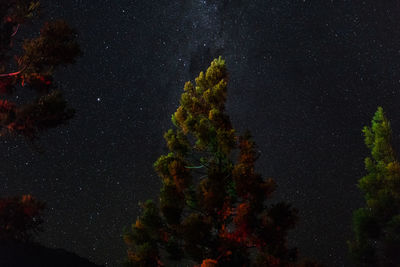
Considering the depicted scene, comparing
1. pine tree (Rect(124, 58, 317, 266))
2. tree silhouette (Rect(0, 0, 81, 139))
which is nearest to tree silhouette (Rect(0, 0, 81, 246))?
tree silhouette (Rect(0, 0, 81, 139))

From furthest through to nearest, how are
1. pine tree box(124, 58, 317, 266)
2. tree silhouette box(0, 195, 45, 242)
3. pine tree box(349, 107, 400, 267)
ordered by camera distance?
pine tree box(349, 107, 400, 267) < pine tree box(124, 58, 317, 266) < tree silhouette box(0, 195, 45, 242)

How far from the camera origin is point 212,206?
12719 millimetres

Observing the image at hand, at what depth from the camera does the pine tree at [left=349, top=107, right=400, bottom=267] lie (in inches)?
811

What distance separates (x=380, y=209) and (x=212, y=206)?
1313 centimetres

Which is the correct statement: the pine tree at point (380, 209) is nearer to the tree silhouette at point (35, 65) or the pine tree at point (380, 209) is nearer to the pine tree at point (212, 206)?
the pine tree at point (212, 206)

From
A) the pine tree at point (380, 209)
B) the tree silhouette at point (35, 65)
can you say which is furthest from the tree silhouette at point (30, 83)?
the pine tree at point (380, 209)

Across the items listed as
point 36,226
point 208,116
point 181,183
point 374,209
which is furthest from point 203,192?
point 374,209

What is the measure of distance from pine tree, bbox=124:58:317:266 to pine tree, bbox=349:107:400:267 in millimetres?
10482

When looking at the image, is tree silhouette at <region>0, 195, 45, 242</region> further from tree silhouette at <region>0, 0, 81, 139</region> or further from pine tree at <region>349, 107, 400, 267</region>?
pine tree at <region>349, 107, 400, 267</region>

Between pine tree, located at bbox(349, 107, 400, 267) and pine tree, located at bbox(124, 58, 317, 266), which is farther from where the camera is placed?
pine tree, located at bbox(349, 107, 400, 267)

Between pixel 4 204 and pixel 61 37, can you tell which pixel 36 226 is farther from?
pixel 61 37

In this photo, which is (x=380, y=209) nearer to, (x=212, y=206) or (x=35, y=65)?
(x=212, y=206)

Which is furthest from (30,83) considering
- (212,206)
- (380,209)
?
(380,209)

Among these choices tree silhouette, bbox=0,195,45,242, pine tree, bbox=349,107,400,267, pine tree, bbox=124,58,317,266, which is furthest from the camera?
pine tree, bbox=349,107,400,267
